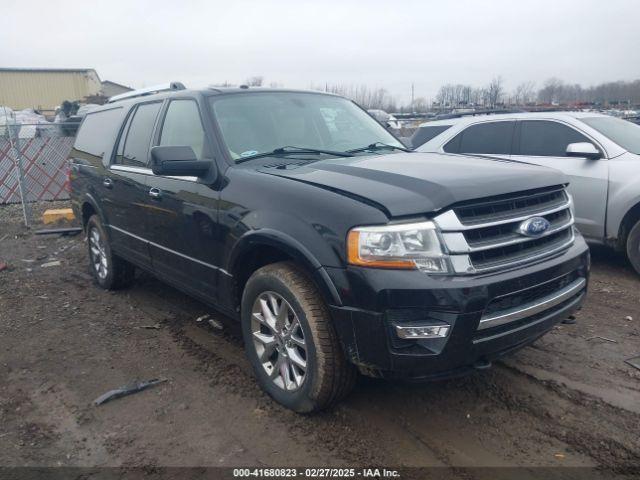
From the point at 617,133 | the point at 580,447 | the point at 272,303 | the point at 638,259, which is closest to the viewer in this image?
the point at 580,447

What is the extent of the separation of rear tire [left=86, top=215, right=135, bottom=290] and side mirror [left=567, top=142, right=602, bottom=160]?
4932 mm

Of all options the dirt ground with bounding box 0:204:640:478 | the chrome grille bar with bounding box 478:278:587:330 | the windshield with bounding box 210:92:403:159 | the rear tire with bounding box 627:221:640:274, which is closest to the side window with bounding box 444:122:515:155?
the rear tire with bounding box 627:221:640:274

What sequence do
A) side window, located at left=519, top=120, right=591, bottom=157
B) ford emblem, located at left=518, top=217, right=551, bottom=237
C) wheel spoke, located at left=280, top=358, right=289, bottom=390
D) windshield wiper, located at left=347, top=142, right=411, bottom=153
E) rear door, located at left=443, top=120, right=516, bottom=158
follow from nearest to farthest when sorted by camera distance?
ford emblem, located at left=518, top=217, right=551, bottom=237 → wheel spoke, located at left=280, top=358, right=289, bottom=390 → windshield wiper, located at left=347, top=142, right=411, bottom=153 → side window, located at left=519, top=120, right=591, bottom=157 → rear door, located at left=443, top=120, right=516, bottom=158

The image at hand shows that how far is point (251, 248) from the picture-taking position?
3295mm

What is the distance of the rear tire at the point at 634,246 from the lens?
5.59 m

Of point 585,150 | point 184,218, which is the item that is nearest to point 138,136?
point 184,218

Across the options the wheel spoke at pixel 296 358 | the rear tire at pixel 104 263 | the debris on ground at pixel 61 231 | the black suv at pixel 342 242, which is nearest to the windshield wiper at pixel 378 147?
the black suv at pixel 342 242

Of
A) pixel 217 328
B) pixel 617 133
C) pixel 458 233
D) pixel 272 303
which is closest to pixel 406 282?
pixel 458 233

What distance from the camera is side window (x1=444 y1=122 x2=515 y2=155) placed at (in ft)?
22.4

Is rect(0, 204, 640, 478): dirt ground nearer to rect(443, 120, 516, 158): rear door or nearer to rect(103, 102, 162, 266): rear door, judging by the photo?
rect(103, 102, 162, 266): rear door

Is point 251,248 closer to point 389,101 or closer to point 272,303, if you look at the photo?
point 272,303

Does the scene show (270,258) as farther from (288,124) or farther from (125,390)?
(125,390)

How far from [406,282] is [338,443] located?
3.33 ft

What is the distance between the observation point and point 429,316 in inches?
101
